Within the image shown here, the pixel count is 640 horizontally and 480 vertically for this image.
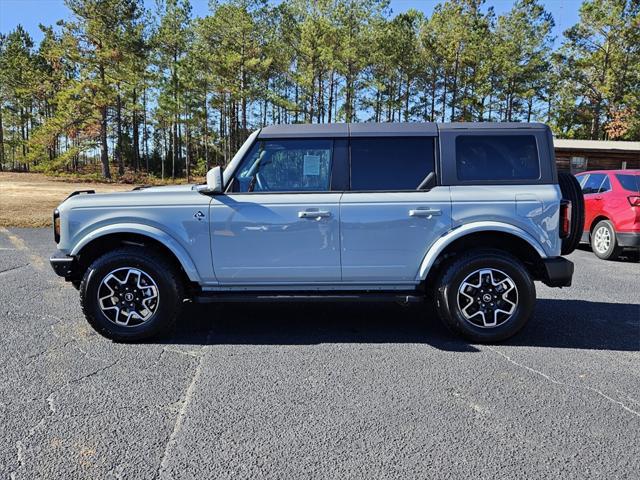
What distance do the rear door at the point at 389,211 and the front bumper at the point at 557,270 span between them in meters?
0.96

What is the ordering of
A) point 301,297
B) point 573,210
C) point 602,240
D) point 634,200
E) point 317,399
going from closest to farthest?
point 317,399
point 301,297
point 573,210
point 634,200
point 602,240

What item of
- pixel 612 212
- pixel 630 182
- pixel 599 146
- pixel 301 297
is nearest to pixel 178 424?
pixel 301 297

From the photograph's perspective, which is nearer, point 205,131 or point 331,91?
point 331,91

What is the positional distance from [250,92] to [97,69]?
11639mm

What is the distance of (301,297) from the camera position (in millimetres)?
4324

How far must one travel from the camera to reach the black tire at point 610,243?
333 inches

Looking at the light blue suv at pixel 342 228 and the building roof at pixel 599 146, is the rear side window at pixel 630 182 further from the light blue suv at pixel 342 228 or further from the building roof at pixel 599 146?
the building roof at pixel 599 146

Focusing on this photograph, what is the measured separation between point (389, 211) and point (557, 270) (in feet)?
5.09

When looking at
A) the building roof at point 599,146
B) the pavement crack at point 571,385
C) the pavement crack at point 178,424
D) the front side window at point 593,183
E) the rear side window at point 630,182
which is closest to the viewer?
the pavement crack at point 178,424

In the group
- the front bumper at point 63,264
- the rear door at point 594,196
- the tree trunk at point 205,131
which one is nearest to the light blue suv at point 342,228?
the front bumper at point 63,264

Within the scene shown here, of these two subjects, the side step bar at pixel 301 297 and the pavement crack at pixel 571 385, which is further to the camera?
the side step bar at pixel 301 297

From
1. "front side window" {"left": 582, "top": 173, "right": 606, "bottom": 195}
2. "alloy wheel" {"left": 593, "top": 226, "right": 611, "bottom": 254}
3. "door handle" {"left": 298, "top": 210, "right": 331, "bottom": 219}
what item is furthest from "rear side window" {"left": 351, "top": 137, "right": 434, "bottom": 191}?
"front side window" {"left": 582, "top": 173, "right": 606, "bottom": 195}

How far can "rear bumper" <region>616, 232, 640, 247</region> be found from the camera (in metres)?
8.07

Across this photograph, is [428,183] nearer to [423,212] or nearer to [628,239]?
[423,212]
